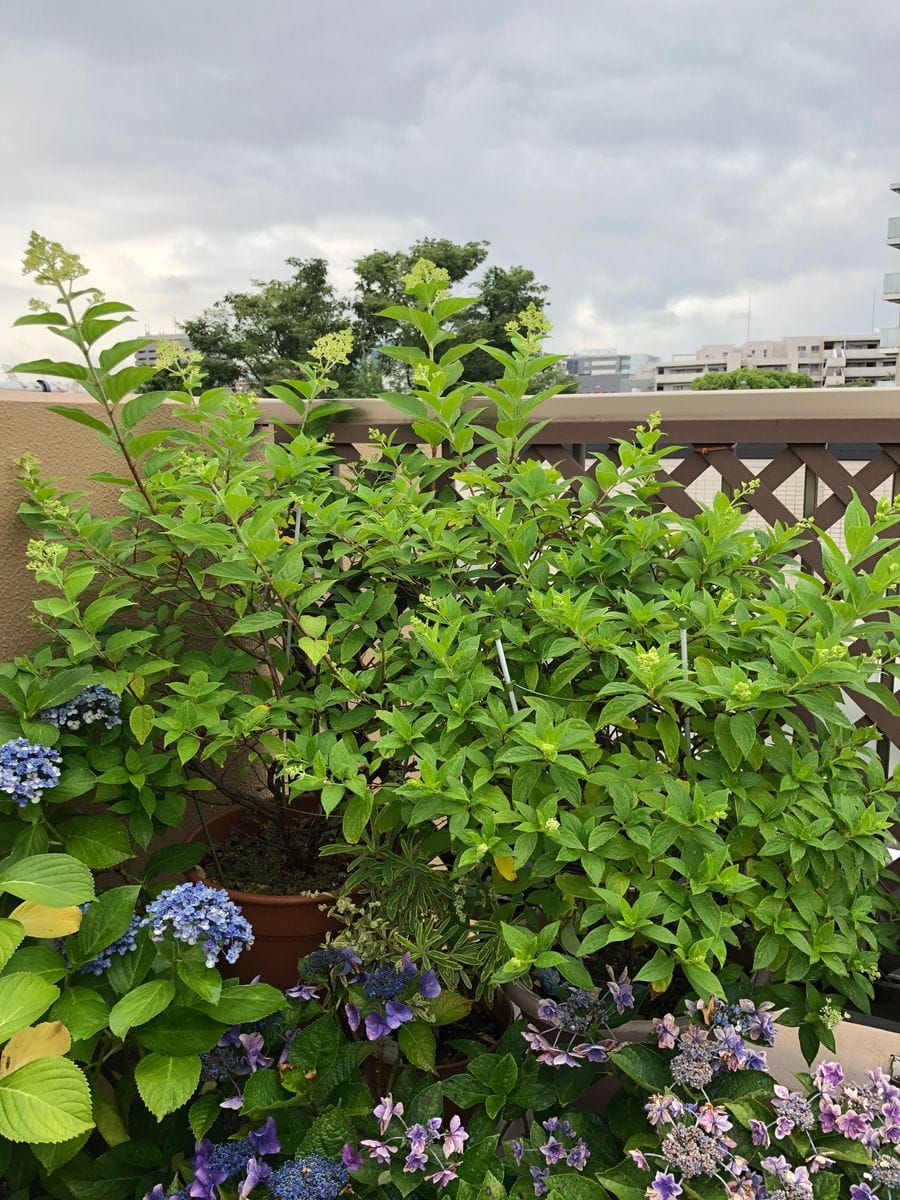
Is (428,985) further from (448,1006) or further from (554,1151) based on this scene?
(554,1151)

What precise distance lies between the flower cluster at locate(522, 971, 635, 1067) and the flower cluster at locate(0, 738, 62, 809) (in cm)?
80

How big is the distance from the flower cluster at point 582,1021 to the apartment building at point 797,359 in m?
85.9

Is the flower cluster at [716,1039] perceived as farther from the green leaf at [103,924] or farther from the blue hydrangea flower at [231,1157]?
the green leaf at [103,924]

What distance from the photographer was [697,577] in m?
1.50

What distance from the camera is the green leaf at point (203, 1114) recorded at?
1203 mm

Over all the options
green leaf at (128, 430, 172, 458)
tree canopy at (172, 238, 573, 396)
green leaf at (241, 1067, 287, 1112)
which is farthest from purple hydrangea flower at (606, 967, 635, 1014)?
tree canopy at (172, 238, 573, 396)

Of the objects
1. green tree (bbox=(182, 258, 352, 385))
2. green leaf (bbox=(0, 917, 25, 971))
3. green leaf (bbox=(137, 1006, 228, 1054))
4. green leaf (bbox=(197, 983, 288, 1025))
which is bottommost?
green leaf (bbox=(137, 1006, 228, 1054))

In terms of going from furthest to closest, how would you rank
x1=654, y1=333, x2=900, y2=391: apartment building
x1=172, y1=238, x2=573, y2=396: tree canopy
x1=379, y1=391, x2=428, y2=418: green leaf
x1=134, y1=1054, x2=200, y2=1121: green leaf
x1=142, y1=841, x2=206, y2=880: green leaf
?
x1=654, y1=333, x2=900, y2=391: apartment building
x1=172, y1=238, x2=573, y2=396: tree canopy
x1=379, y1=391, x2=428, y2=418: green leaf
x1=142, y1=841, x2=206, y2=880: green leaf
x1=134, y1=1054, x2=200, y2=1121: green leaf

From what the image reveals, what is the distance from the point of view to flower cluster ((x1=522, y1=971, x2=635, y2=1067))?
1.24 meters

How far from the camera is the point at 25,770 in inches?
50.4

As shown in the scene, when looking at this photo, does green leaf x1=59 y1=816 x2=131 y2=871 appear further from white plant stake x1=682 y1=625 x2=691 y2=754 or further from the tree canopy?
the tree canopy

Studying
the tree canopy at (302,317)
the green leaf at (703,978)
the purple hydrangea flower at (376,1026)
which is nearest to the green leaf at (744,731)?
the green leaf at (703,978)

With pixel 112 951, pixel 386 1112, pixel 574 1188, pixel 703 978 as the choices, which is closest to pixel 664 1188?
pixel 574 1188

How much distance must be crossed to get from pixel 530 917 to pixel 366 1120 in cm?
36
